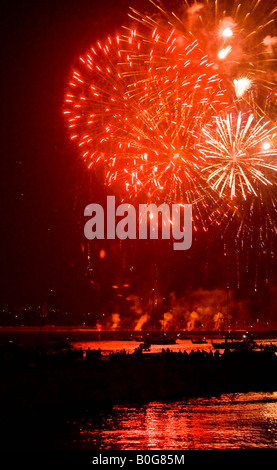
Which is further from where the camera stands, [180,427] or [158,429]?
[180,427]

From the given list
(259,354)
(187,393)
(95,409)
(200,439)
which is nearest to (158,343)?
(259,354)

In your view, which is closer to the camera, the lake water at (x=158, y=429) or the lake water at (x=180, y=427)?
the lake water at (x=158, y=429)

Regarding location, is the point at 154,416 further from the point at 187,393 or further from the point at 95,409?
the point at 187,393

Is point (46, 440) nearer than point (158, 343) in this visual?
Yes

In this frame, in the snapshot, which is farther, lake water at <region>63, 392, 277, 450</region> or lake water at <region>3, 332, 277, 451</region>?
lake water at <region>63, 392, 277, 450</region>

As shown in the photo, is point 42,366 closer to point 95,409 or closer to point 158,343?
point 95,409
